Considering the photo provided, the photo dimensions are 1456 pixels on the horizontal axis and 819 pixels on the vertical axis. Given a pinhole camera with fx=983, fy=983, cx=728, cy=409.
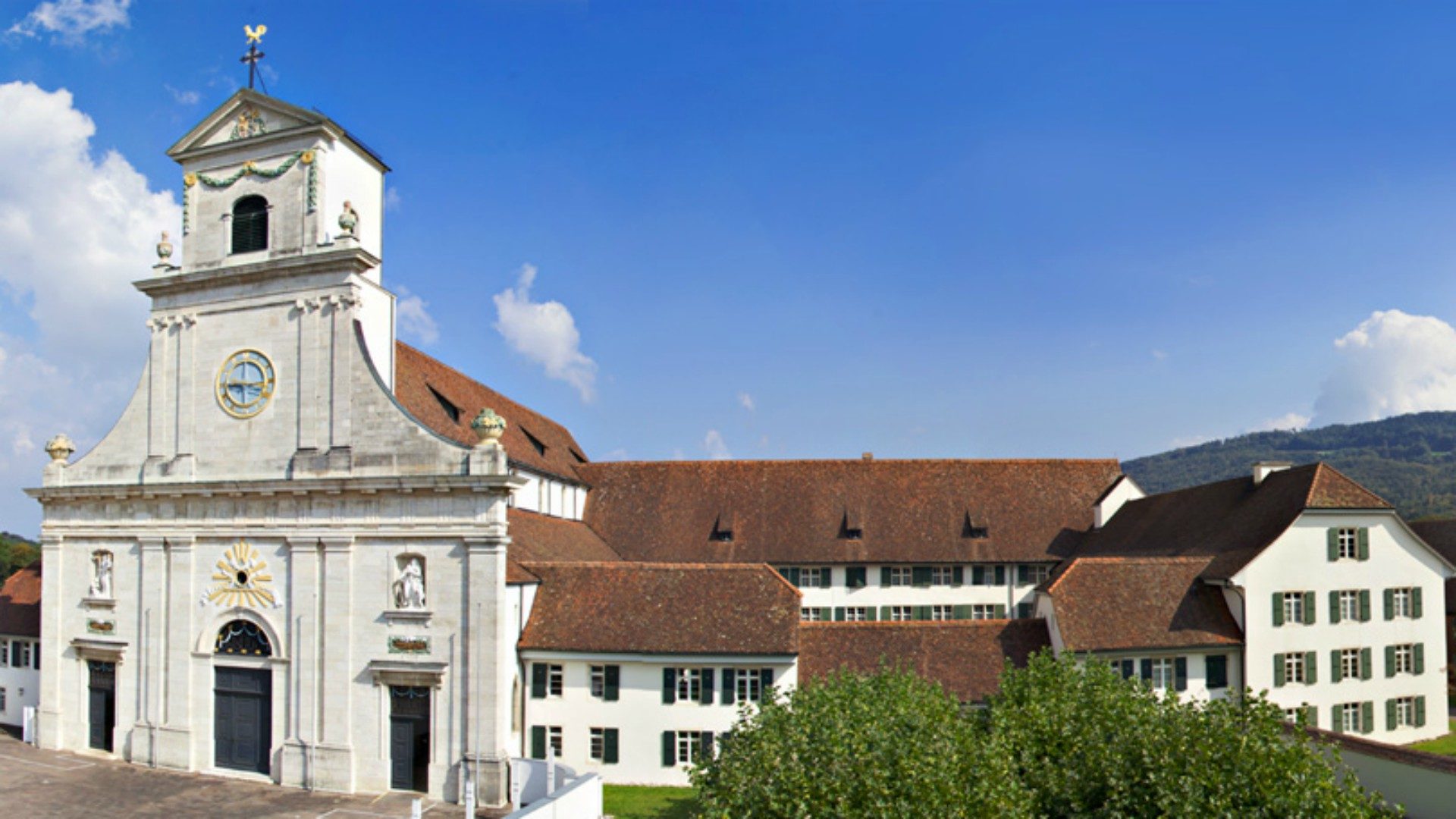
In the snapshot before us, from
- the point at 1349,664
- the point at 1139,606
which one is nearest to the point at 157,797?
the point at 1139,606

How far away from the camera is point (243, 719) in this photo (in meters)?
31.8

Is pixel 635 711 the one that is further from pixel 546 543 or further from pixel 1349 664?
pixel 1349 664

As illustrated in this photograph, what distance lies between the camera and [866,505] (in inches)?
2042

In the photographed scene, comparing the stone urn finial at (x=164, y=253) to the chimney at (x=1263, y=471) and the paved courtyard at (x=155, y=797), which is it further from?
→ the chimney at (x=1263, y=471)

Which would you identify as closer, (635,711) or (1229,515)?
(635,711)

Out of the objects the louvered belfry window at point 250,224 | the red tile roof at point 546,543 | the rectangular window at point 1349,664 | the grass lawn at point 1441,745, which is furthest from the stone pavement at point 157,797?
the grass lawn at point 1441,745

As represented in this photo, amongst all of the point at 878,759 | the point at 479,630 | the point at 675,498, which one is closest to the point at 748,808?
the point at 878,759

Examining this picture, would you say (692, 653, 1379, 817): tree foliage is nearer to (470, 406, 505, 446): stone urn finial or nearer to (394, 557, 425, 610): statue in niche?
(394, 557, 425, 610): statue in niche

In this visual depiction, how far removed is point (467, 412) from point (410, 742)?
51.1ft

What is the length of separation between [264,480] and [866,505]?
99.1 ft

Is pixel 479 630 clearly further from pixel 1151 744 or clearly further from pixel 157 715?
pixel 1151 744

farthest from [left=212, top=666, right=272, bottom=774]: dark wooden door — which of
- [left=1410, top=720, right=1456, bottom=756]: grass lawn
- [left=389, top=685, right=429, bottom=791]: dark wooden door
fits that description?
[left=1410, top=720, right=1456, bottom=756]: grass lawn

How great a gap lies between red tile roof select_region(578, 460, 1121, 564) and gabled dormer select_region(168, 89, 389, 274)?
22.2 m

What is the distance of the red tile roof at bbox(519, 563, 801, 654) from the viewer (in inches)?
1272
